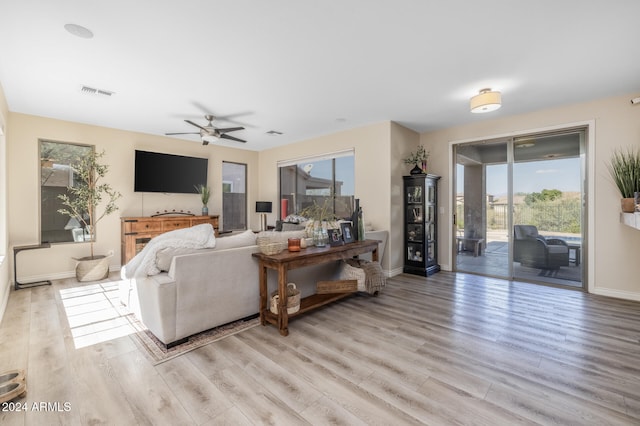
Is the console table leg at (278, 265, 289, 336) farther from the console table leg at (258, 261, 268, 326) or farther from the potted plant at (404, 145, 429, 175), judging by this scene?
the potted plant at (404, 145, 429, 175)

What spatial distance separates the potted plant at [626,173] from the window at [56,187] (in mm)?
8058

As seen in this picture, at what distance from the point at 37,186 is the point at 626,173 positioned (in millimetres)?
8358

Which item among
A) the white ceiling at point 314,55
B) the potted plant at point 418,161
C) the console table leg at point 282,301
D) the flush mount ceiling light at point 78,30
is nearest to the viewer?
the white ceiling at point 314,55

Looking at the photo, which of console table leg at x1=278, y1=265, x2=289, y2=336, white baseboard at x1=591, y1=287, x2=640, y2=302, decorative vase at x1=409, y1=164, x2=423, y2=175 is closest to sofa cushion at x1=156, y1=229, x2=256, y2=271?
console table leg at x1=278, y1=265, x2=289, y2=336

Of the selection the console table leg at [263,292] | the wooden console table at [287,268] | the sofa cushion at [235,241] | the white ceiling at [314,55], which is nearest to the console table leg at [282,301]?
the wooden console table at [287,268]

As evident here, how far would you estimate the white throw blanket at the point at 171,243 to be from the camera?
260 cm

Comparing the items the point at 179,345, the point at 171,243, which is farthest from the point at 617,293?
the point at 171,243

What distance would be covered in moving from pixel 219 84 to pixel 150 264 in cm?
219

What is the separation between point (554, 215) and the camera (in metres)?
4.39

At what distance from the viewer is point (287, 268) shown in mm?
2773

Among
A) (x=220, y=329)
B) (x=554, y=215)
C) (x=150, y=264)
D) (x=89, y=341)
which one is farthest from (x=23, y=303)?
(x=554, y=215)

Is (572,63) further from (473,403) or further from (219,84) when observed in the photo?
(219,84)

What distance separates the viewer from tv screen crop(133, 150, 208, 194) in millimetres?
5559

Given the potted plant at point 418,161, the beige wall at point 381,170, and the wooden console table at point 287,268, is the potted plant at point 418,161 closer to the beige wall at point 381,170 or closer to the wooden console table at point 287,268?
the beige wall at point 381,170
